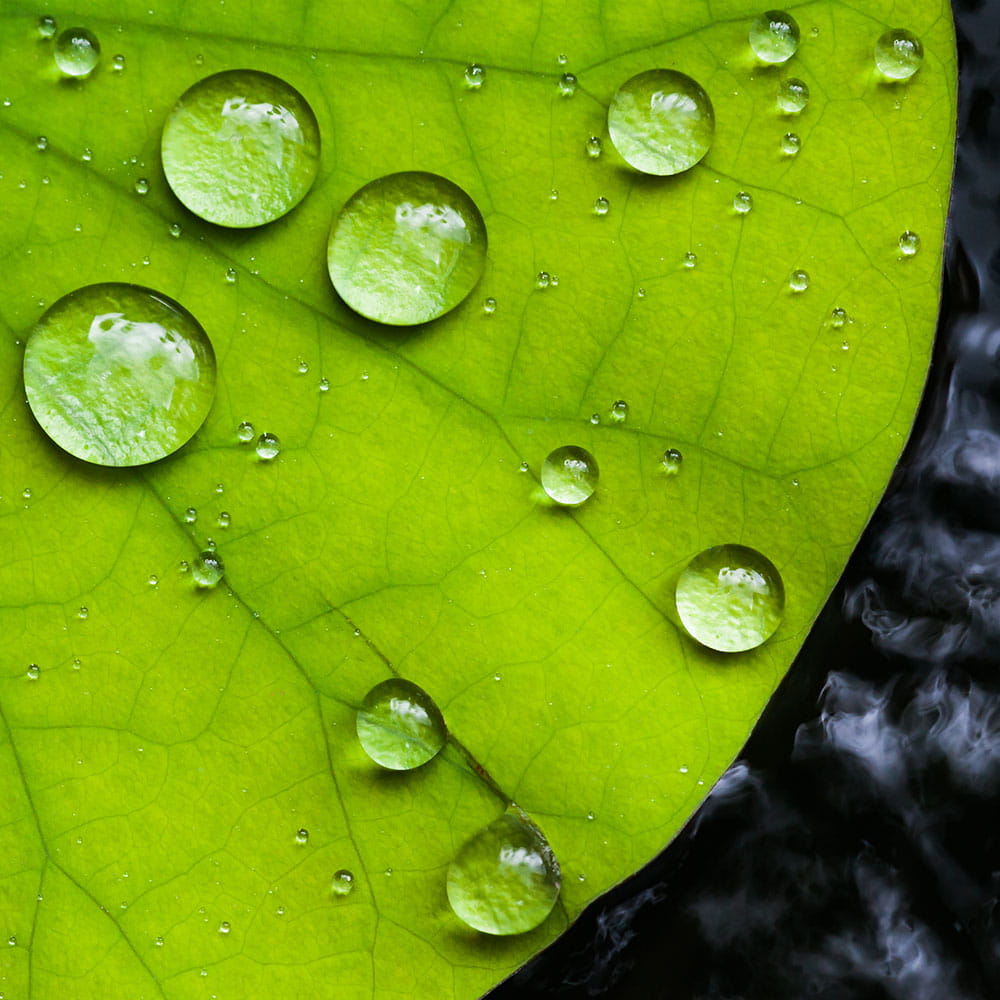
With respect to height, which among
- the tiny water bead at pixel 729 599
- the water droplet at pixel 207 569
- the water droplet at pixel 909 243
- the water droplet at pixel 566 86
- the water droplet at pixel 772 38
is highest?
the water droplet at pixel 772 38

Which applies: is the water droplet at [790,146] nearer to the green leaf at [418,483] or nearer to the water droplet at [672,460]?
the green leaf at [418,483]

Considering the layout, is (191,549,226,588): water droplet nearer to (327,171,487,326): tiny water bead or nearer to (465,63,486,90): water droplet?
(327,171,487,326): tiny water bead

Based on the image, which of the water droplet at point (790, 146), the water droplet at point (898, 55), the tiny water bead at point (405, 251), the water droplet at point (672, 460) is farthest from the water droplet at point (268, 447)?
the water droplet at point (898, 55)

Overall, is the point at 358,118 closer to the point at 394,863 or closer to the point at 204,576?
the point at 204,576

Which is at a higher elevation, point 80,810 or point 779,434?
point 779,434

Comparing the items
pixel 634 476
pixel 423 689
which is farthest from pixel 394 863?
pixel 634 476

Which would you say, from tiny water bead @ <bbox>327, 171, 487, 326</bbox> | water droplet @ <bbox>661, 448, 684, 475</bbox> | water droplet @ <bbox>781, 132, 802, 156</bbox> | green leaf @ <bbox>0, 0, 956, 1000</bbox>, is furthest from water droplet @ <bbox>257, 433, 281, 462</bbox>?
water droplet @ <bbox>781, 132, 802, 156</bbox>
